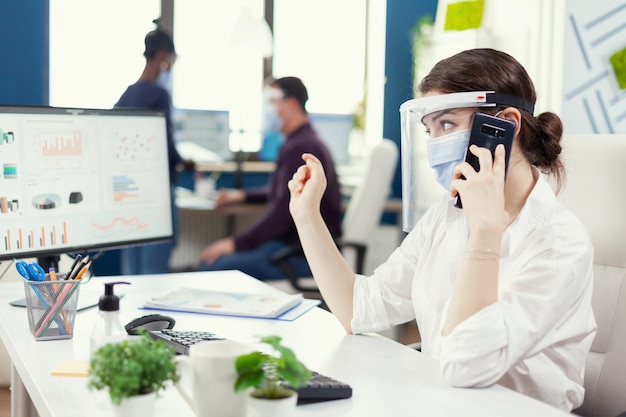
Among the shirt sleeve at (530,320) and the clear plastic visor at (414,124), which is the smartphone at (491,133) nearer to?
the clear plastic visor at (414,124)

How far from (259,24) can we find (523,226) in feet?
12.1

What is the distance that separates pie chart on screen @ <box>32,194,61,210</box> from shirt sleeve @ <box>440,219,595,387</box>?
0.96m

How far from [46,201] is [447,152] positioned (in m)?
0.89

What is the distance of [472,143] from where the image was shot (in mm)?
1326

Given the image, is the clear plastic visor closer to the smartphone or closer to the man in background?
the smartphone

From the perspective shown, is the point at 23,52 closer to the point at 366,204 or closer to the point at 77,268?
the point at 366,204

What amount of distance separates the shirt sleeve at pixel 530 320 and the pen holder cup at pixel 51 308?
66 cm

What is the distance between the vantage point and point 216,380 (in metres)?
0.88

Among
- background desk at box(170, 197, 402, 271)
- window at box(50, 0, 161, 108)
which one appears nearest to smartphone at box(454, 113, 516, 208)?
window at box(50, 0, 161, 108)

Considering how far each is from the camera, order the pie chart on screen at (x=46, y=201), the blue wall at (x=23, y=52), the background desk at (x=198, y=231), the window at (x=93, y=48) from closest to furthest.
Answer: the pie chart on screen at (x=46, y=201) → the blue wall at (x=23, y=52) → the window at (x=93, y=48) → the background desk at (x=198, y=231)

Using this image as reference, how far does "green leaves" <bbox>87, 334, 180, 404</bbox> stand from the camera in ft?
2.72

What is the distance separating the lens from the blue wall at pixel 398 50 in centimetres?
569

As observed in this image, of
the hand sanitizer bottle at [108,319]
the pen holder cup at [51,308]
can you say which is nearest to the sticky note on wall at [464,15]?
the pen holder cup at [51,308]

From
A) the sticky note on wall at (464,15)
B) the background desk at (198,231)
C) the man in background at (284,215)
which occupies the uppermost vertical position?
the sticky note on wall at (464,15)
